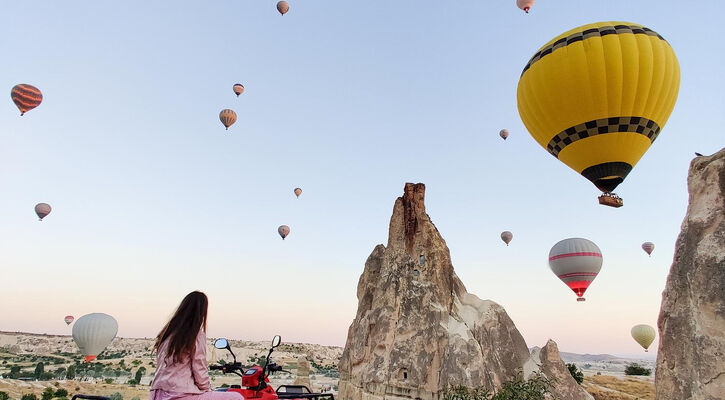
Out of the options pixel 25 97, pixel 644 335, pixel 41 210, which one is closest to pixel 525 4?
pixel 25 97

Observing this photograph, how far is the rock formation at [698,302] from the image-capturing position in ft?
18.3

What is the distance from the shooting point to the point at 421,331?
2328 cm

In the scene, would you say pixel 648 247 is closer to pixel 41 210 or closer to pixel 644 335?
pixel 644 335

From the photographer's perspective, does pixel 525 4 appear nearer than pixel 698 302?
No

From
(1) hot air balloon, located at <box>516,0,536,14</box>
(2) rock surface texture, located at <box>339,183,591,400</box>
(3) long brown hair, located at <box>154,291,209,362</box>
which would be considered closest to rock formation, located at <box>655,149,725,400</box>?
(3) long brown hair, located at <box>154,291,209,362</box>

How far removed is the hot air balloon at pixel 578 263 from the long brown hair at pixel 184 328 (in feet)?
101

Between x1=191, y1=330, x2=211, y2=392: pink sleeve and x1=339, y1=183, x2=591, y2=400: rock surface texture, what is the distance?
19592mm

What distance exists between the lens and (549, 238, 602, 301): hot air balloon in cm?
2962

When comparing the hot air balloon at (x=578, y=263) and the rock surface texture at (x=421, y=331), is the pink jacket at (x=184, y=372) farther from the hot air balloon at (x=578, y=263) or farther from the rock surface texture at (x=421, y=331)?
the hot air balloon at (x=578, y=263)

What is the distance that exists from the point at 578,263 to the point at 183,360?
102 ft

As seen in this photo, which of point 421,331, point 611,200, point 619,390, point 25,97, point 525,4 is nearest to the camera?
point 611,200

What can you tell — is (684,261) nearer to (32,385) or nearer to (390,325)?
(390,325)

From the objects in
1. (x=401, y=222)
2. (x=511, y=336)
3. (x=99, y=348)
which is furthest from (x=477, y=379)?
(x=99, y=348)

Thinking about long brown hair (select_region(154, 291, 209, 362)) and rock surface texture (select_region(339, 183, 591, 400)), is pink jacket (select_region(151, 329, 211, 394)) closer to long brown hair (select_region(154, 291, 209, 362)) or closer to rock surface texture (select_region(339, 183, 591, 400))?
long brown hair (select_region(154, 291, 209, 362))
